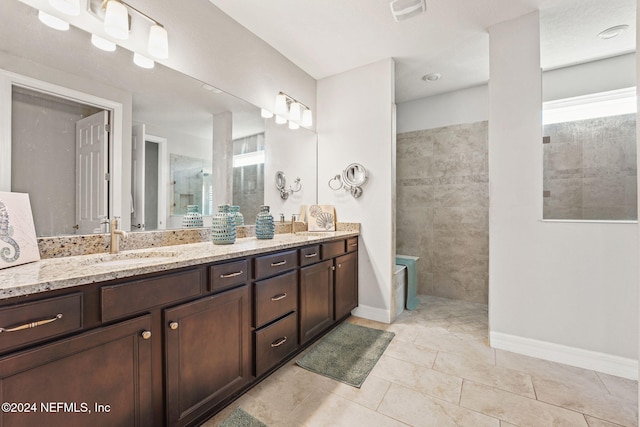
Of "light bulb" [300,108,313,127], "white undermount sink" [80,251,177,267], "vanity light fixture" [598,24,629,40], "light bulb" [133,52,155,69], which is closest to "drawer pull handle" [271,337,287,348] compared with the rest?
"white undermount sink" [80,251,177,267]

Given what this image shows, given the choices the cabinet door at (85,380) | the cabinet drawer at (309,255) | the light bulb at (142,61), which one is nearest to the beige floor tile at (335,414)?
the cabinet door at (85,380)

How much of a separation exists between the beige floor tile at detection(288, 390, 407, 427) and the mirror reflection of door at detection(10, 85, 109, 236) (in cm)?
149

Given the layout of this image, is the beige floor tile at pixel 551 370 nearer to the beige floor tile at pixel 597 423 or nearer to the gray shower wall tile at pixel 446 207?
the beige floor tile at pixel 597 423

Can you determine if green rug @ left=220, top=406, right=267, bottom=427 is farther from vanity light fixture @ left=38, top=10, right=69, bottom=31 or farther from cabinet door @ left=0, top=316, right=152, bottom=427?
vanity light fixture @ left=38, top=10, right=69, bottom=31

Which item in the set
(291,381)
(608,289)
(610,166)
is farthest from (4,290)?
(610,166)

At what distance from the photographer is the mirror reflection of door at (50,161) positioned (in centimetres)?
117

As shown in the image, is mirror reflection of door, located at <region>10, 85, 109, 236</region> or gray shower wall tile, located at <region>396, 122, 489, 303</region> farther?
gray shower wall tile, located at <region>396, 122, 489, 303</region>

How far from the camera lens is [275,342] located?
1684 millimetres

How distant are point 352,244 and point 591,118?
2.35m

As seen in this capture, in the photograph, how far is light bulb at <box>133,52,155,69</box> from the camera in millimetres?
1548

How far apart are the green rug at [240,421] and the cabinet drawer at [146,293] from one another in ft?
2.29

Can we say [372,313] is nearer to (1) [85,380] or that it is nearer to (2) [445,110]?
(1) [85,380]

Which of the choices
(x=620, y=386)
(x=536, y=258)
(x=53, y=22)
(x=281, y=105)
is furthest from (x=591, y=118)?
(x=53, y=22)

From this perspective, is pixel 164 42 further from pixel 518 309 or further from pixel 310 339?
pixel 518 309
